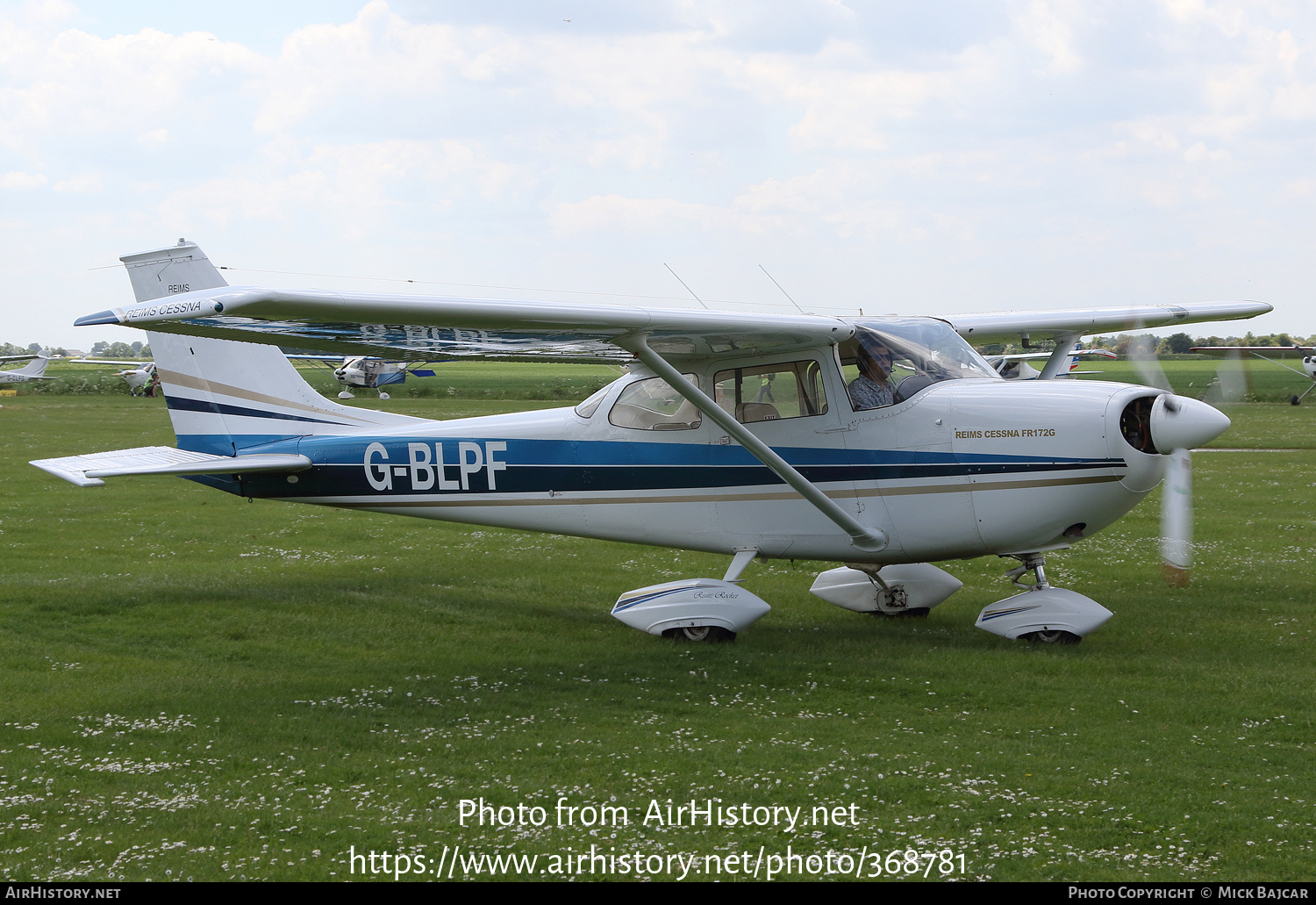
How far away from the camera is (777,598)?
10.2 m

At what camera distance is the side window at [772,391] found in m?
8.38

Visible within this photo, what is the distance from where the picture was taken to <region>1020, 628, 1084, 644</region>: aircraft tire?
799 cm

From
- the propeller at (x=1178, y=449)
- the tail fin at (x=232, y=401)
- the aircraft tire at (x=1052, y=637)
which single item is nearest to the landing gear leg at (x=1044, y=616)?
the aircraft tire at (x=1052, y=637)

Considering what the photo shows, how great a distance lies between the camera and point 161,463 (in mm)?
9703

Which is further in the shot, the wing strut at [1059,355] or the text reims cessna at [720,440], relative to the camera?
the wing strut at [1059,355]

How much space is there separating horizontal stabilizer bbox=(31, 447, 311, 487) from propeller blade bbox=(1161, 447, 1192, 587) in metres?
7.27

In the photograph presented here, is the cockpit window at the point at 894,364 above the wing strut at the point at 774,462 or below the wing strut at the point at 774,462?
above

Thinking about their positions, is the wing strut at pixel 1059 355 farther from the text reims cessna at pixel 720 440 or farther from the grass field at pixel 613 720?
the grass field at pixel 613 720

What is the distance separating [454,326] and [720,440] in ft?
9.03

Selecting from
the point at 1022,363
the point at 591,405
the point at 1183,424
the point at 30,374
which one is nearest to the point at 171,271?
the point at 591,405

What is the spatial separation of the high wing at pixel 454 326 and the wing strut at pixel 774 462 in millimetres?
345

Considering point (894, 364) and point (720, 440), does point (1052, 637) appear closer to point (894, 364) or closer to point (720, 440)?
point (894, 364)

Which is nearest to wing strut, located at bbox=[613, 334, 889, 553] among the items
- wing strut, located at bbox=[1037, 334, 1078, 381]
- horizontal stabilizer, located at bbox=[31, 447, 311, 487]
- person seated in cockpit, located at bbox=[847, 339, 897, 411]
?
person seated in cockpit, located at bbox=[847, 339, 897, 411]

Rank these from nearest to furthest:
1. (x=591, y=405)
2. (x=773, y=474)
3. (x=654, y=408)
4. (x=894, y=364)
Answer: (x=894, y=364), (x=773, y=474), (x=654, y=408), (x=591, y=405)
